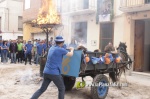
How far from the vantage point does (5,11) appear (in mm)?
31516

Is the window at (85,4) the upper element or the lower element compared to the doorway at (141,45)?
upper

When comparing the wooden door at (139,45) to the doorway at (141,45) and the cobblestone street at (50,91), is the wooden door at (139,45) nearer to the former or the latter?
the doorway at (141,45)

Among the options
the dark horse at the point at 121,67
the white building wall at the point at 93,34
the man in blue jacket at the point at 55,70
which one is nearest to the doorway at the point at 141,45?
the white building wall at the point at 93,34

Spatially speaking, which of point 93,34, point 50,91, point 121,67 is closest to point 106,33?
point 93,34

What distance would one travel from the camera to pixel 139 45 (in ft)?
42.9

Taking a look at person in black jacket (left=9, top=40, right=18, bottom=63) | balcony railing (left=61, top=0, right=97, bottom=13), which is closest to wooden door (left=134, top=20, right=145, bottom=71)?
balcony railing (left=61, top=0, right=97, bottom=13)

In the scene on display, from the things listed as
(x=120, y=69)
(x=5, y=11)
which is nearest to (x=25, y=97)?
(x=120, y=69)

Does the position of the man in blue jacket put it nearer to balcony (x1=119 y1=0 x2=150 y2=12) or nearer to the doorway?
balcony (x1=119 y1=0 x2=150 y2=12)

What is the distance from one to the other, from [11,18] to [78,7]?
1810 cm

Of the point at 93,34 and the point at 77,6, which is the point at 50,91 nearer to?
the point at 93,34

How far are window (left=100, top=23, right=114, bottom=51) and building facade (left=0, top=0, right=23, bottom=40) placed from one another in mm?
18455

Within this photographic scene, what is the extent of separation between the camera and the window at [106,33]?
14166mm

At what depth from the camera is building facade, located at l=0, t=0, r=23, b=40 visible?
31.3 metres

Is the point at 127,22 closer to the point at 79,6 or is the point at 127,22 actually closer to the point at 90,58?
the point at 79,6
